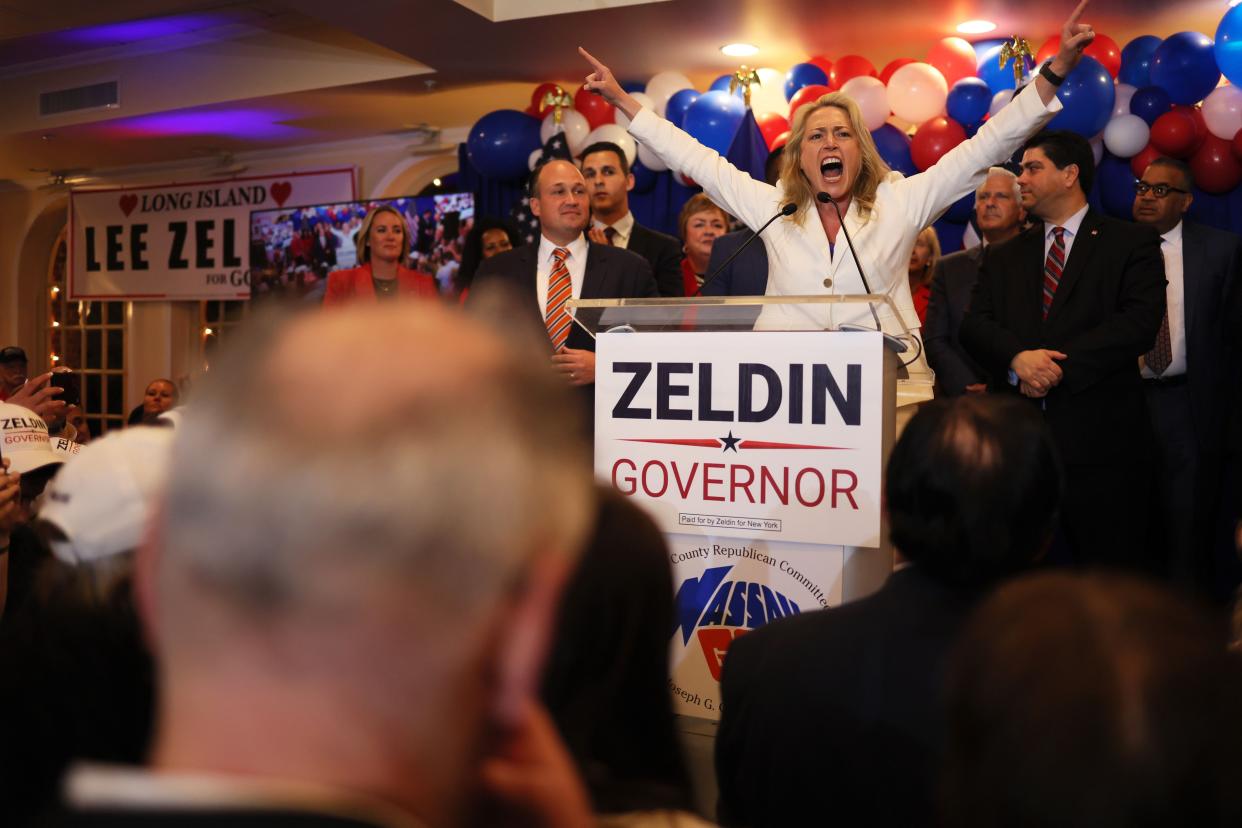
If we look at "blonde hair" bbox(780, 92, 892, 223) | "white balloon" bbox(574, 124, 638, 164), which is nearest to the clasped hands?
"blonde hair" bbox(780, 92, 892, 223)

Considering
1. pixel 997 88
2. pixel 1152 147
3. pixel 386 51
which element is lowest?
pixel 1152 147

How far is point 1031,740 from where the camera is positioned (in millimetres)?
630

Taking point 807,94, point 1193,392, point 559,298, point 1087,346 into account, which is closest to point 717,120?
point 807,94

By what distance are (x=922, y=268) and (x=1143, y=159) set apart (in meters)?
1.20

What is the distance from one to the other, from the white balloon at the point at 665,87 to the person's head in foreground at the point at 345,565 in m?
6.07

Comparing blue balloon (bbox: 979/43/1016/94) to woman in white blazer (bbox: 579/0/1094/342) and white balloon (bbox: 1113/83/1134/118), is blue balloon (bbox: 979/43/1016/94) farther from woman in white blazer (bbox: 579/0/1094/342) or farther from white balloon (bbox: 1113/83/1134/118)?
woman in white blazer (bbox: 579/0/1094/342)

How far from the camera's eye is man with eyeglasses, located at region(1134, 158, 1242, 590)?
435 cm

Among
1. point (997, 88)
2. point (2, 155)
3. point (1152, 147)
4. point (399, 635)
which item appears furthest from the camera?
point (2, 155)

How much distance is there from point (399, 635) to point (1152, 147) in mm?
5449

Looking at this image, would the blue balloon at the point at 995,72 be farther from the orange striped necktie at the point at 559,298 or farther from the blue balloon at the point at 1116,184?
the orange striped necktie at the point at 559,298

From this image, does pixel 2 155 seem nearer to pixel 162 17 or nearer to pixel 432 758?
pixel 162 17

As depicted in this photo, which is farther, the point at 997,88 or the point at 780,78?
the point at 780,78

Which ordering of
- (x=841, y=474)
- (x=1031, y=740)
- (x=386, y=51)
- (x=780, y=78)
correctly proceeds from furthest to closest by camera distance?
(x=386, y=51) → (x=780, y=78) → (x=841, y=474) → (x=1031, y=740)

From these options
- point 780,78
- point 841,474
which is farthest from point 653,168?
point 841,474
